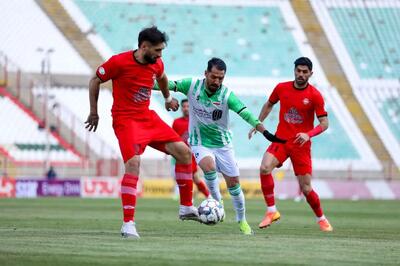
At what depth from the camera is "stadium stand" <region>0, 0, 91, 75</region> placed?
1785 inches

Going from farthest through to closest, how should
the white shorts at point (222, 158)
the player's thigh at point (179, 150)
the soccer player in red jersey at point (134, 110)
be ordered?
the white shorts at point (222, 158) → the player's thigh at point (179, 150) → the soccer player in red jersey at point (134, 110)

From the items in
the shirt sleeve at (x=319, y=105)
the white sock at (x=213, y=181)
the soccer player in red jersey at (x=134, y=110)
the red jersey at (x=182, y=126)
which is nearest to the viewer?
the soccer player in red jersey at (x=134, y=110)

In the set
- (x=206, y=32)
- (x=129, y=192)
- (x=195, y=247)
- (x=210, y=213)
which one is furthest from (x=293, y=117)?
(x=206, y=32)

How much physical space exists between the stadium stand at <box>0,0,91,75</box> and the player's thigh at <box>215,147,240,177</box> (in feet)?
106

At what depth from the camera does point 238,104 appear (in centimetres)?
1315

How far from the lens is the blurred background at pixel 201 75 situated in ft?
132

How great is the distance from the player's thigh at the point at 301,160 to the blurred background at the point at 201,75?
75.4 ft

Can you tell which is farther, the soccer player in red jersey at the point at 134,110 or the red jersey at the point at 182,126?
the red jersey at the point at 182,126

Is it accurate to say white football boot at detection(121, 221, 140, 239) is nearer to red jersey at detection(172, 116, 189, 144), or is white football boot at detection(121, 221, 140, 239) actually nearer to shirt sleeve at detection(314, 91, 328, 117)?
shirt sleeve at detection(314, 91, 328, 117)

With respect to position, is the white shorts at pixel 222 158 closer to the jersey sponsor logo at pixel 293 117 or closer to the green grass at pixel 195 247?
the green grass at pixel 195 247

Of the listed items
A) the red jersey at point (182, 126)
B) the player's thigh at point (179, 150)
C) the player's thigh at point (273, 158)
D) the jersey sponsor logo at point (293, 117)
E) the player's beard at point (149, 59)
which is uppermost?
the red jersey at point (182, 126)

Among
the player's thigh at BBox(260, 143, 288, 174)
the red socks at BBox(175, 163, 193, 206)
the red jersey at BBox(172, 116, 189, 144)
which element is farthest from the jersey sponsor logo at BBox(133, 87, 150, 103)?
the red jersey at BBox(172, 116, 189, 144)

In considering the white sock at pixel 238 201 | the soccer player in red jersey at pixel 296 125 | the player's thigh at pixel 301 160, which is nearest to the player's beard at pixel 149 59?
the white sock at pixel 238 201

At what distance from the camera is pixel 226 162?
45.4 ft
